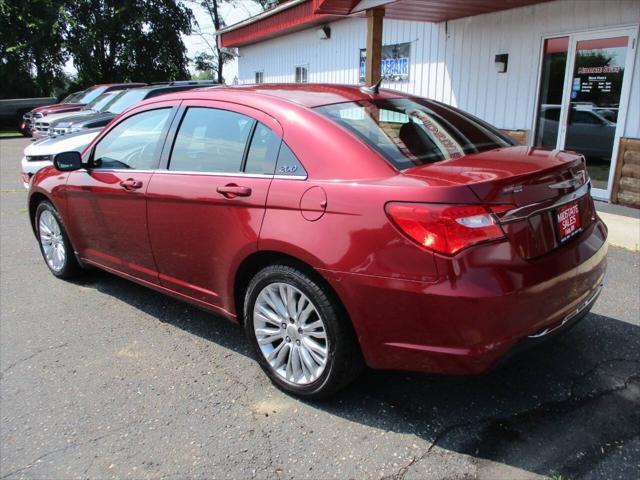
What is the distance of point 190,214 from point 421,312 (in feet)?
5.13

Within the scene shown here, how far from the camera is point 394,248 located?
2.34 m

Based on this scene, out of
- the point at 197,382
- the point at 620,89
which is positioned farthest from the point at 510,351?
the point at 620,89

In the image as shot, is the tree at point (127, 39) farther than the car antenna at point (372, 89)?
Yes

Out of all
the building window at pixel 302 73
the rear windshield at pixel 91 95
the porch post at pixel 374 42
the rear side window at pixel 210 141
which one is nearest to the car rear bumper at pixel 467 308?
the rear side window at pixel 210 141

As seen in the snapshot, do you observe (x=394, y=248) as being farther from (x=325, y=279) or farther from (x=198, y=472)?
(x=198, y=472)

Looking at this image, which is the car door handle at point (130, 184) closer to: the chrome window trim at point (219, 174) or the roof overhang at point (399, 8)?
the chrome window trim at point (219, 174)

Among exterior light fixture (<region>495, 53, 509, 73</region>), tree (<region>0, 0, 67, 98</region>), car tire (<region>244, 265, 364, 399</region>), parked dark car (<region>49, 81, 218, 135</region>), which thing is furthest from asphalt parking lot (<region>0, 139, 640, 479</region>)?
tree (<region>0, 0, 67, 98</region>)

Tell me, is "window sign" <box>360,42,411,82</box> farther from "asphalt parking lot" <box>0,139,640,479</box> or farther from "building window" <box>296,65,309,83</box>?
"asphalt parking lot" <box>0,139,640,479</box>

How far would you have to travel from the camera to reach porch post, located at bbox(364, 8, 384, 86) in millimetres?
8141


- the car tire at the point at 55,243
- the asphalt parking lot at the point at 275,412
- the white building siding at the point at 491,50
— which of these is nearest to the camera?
the asphalt parking lot at the point at 275,412

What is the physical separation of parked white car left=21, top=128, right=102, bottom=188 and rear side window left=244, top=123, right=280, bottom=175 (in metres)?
5.05

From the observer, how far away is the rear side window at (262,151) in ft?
9.48

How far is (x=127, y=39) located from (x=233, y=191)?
29129 millimetres

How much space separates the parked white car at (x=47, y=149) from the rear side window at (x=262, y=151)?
5045mm
